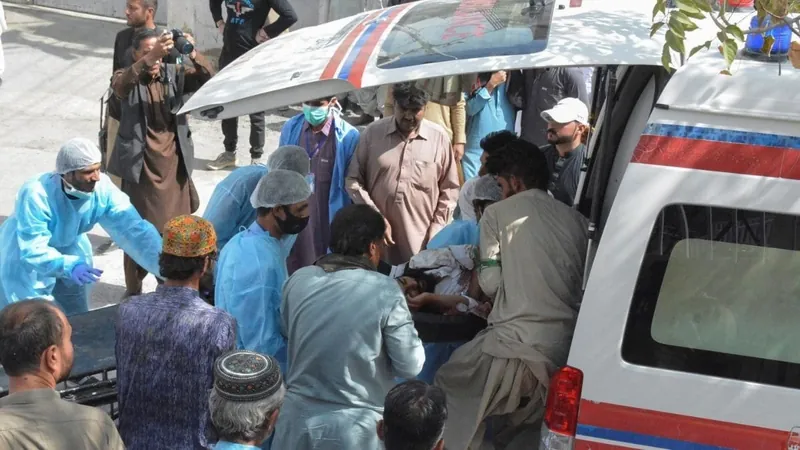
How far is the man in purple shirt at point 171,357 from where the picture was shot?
139 inches

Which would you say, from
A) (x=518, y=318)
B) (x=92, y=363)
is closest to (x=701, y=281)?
(x=518, y=318)

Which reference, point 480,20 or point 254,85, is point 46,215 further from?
point 480,20

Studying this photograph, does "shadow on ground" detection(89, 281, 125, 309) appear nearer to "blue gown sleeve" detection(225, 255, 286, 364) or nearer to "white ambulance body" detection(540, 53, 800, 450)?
"blue gown sleeve" detection(225, 255, 286, 364)

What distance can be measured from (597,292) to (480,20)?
1.23 metres

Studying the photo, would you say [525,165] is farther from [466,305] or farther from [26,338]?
[26,338]

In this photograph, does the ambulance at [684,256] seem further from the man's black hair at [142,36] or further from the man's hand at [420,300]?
the man's black hair at [142,36]

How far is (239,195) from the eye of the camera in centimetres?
520

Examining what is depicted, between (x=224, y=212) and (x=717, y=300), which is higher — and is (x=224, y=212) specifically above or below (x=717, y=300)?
below

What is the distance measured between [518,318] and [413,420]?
3.44 ft

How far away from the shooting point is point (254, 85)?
347 centimetres

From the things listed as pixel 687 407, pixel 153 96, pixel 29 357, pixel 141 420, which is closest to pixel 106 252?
pixel 153 96

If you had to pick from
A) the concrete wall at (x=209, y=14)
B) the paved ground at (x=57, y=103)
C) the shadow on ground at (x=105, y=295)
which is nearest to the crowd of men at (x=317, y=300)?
the shadow on ground at (x=105, y=295)

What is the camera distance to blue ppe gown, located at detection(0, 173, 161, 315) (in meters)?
4.81

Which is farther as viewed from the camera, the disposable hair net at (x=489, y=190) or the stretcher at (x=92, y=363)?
the disposable hair net at (x=489, y=190)
